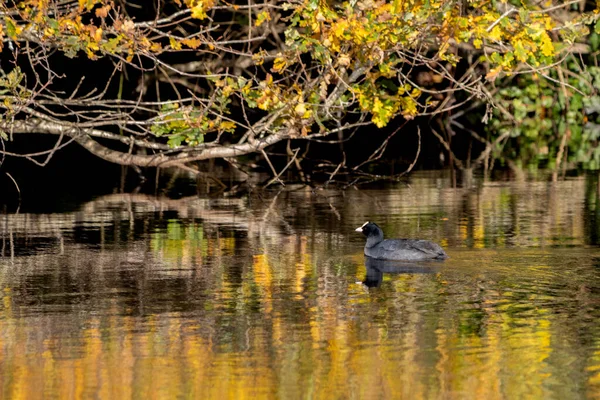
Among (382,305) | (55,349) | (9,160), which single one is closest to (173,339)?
(55,349)

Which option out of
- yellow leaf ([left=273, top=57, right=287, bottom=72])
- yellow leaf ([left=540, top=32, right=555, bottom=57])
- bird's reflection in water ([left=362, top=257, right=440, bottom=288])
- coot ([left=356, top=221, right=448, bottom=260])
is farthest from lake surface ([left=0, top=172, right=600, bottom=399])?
yellow leaf ([left=540, top=32, right=555, bottom=57])

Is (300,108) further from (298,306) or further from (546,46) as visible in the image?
(298,306)

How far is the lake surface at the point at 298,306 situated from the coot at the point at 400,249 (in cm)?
20

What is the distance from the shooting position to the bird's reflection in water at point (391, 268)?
44.7ft

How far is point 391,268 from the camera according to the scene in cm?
1421

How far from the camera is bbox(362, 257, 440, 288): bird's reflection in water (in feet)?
44.7

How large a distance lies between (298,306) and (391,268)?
2273 millimetres

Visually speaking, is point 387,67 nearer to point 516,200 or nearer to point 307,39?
point 307,39

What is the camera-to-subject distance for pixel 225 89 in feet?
59.7

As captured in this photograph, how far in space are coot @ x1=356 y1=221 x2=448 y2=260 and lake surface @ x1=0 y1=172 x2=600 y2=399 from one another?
20cm

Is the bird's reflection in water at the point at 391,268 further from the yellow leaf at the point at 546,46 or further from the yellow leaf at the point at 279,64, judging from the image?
the yellow leaf at the point at 279,64

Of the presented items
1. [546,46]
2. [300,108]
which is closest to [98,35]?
[300,108]

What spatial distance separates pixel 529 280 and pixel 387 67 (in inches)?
216

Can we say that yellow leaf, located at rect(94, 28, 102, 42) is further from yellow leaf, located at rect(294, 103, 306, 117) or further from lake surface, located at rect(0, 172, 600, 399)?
yellow leaf, located at rect(294, 103, 306, 117)
